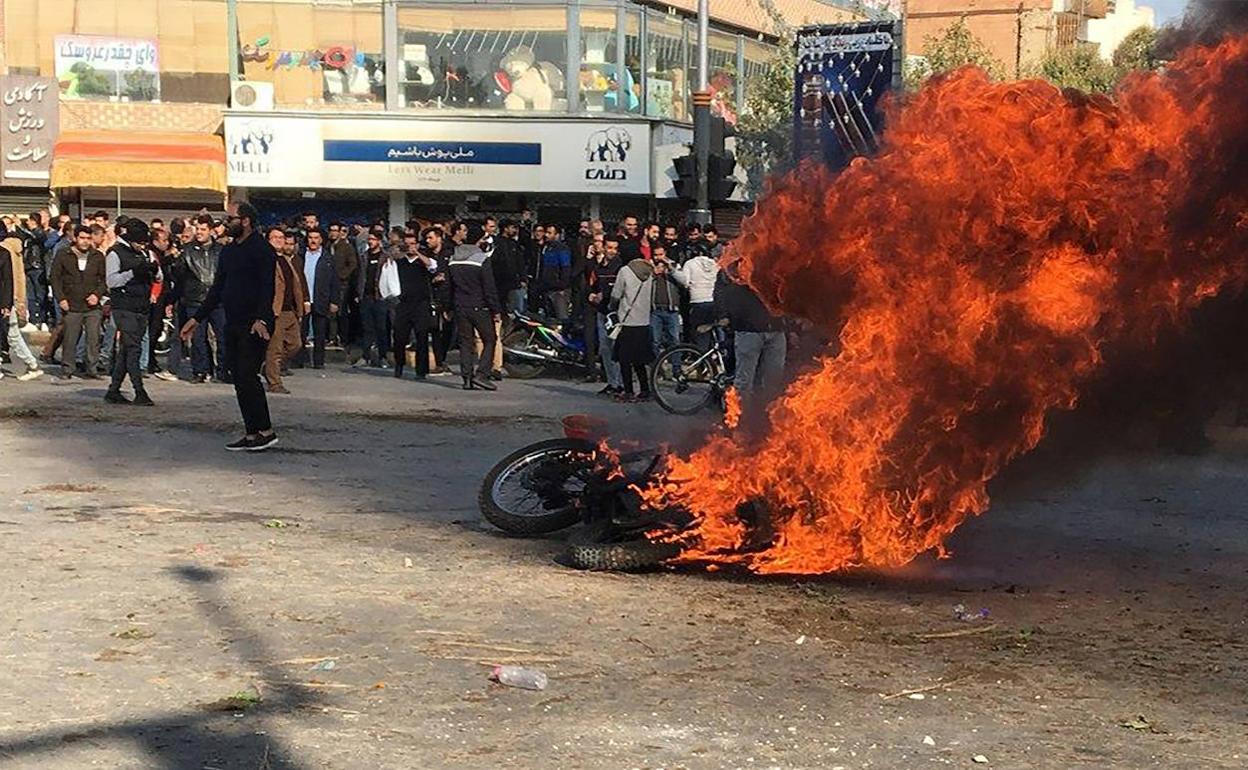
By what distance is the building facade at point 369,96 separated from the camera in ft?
116

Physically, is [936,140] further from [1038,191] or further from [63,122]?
[63,122]

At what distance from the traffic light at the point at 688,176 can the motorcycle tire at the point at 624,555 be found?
12.9 m

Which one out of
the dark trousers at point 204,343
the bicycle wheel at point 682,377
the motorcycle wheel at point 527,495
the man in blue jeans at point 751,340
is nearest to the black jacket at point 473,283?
the bicycle wheel at point 682,377

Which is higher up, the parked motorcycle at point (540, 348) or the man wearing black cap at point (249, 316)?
the man wearing black cap at point (249, 316)

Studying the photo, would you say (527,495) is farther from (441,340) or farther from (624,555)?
(441,340)

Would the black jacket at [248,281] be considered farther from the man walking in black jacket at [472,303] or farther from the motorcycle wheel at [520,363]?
the motorcycle wheel at [520,363]

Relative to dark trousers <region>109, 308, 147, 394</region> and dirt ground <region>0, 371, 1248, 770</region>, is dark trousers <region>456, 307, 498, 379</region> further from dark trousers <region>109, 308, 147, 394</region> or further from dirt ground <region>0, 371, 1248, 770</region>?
dirt ground <region>0, 371, 1248, 770</region>

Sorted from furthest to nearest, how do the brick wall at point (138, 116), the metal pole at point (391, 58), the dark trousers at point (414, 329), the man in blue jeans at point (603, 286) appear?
the metal pole at point (391, 58), the brick wall at point (138, 116), the dark trousers at point (414, 329), the man in blue jeans at point (603, 286)

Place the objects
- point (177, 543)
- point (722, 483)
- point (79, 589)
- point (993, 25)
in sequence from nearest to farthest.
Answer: point (79, 589), point (722, 483), point (177, 543), point (993, 25)

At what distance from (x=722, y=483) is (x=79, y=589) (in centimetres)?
305

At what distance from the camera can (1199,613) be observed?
24.1 ft

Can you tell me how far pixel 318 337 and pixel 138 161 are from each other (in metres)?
15.0

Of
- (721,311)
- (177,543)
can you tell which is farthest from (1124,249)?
(721,311)

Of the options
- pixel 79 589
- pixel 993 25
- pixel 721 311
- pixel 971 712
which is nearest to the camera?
pixel 971 712
